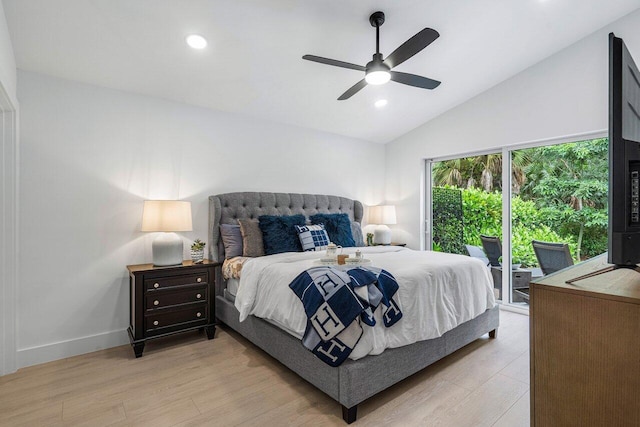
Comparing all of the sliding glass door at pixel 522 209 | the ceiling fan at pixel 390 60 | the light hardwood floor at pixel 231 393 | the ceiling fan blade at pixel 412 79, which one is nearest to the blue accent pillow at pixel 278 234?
the light hardwood floor at pixel 231 393

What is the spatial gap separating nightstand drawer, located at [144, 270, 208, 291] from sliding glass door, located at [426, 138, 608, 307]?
330 centimetres

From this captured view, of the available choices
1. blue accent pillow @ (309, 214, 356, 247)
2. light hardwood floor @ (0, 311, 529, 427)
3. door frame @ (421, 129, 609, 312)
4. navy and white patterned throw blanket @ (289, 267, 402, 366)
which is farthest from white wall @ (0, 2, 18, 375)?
door frame @ (421, 129, 609, 312)

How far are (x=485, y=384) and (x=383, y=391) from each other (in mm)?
717

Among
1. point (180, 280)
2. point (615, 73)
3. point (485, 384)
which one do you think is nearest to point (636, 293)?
point (615, 73)

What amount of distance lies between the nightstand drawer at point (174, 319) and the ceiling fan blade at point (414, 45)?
264cm

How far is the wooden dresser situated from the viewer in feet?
3.01

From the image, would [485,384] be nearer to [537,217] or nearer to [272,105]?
[537,217]

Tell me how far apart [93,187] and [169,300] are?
1201 mm

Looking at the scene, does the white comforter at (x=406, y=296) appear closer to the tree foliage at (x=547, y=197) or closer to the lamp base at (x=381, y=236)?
the tree foliage at (x=547, y=197)

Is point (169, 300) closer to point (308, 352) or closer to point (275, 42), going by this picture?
point (308, 352)

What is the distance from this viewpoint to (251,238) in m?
3.30

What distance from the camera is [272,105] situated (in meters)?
3.68

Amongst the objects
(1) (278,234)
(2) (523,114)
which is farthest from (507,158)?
(1) (278,234)

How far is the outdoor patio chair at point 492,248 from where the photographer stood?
3990 mm
